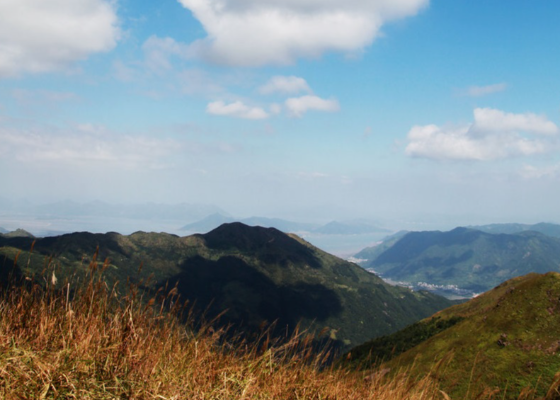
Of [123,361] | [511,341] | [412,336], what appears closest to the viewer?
[123,361]

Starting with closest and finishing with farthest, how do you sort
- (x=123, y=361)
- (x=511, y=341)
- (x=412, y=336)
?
(x=123, y=361)
(x=511, y=341)
(x=412, y=336)

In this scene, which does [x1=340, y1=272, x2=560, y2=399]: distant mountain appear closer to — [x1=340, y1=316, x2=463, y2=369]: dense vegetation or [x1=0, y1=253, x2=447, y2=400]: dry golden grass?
[x1=340, y1=316, x2=463, y2=369]: dense vegetation

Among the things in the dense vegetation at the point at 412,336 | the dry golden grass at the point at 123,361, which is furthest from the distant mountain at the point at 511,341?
the dry golden grass at the point at 123,361

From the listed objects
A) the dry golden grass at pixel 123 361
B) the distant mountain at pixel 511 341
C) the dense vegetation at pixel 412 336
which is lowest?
the dense vegetation at pixel 412 336

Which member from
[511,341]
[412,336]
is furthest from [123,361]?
[412,336]

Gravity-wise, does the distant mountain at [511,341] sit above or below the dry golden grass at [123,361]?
below

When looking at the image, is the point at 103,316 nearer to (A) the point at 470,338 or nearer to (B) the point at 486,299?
(A) the point at 470,338

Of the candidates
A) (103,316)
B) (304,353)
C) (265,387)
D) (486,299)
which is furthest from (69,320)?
(486,299)

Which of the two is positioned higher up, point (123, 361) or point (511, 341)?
point (123, 361)

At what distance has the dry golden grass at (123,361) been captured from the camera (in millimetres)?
4430

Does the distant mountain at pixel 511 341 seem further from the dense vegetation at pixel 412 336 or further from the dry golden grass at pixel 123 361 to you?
the dry golden grass at pixel 123 361

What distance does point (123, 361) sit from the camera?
16.8 feet

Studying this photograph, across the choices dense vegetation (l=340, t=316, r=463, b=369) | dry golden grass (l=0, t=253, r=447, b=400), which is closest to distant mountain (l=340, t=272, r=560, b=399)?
dense vegetation (l=340, t=316, r=463, b=369)

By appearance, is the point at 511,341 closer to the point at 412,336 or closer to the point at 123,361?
the point at 412,336
